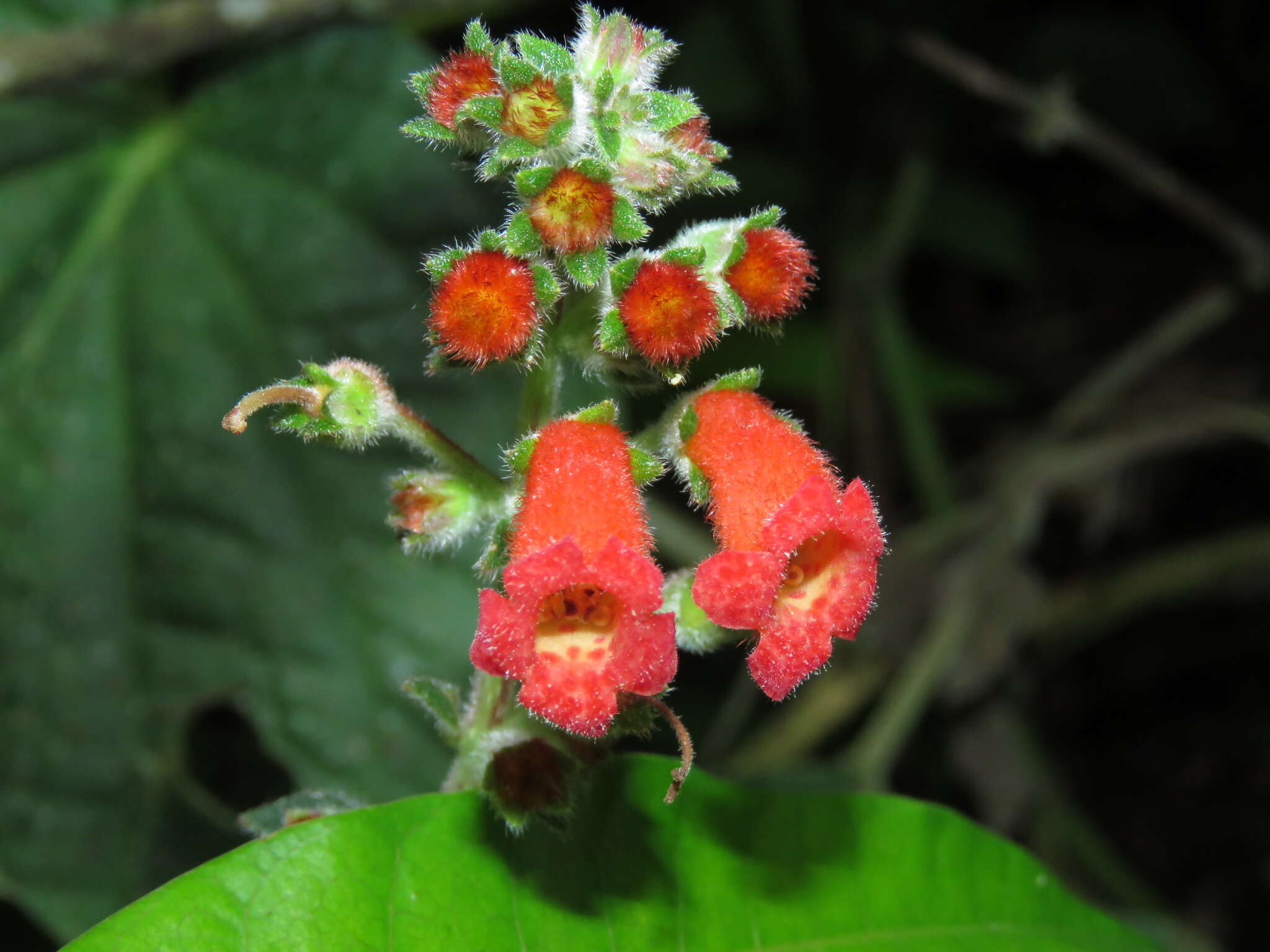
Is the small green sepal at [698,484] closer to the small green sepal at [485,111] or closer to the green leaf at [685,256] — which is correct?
the green leaf at [685,256]

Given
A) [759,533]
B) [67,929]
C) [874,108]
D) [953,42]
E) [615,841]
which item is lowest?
[67,929]

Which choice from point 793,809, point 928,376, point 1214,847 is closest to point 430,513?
point 793,809

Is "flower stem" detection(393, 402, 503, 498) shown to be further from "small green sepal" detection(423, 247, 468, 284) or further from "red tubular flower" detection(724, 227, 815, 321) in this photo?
"red tubular flower" detection(724, 227, 815, 321)

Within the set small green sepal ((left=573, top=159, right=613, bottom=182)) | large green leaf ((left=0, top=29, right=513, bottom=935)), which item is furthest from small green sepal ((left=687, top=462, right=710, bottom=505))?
large green leaf ((left=0, top=29, right=513, bottom=935))

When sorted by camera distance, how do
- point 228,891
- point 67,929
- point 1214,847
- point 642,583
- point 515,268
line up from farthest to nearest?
point 1214,847
point 67,929
point 515,268
point 228,891
point 642,583

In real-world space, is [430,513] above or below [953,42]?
below

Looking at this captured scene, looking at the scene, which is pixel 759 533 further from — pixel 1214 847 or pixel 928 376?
pixel 1214 847

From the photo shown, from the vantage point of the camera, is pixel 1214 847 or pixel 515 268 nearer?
pixel 515 268
